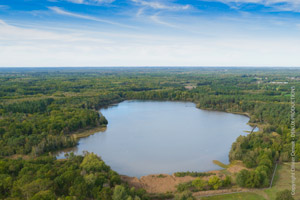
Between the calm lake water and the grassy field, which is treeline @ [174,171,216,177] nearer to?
the calm lake water

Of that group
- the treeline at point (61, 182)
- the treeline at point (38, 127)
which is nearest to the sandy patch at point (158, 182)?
the treeline at point (61, 182)

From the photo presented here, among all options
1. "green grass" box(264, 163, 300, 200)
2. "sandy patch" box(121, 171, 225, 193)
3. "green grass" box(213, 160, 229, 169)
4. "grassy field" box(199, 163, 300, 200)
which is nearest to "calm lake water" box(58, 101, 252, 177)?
"green grass" box(213, 160, 229, 169)

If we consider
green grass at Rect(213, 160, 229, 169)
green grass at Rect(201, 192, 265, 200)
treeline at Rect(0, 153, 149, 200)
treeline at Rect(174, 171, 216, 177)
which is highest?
treeline at Rect(0, 153, 149, 200)

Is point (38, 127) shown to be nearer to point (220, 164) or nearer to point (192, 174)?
point (192, 174)

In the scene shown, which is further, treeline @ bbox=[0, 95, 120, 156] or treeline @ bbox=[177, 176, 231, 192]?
treeline @ bbox=[0, 95, 120, 156]

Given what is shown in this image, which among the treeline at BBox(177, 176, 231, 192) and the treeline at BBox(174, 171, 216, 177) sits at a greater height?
the treeline at BBox(177, 176, 231, 192)

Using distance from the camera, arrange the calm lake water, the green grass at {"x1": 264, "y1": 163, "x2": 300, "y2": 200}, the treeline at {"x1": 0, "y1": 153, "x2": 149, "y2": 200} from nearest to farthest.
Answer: the treeline at {"x1": 0, "y1": 153, "x2": 149, "y2": 200} < the green grass at {"x1": 264, "y1": 163, "x2": 300, "y2": 200} < the calm lake water

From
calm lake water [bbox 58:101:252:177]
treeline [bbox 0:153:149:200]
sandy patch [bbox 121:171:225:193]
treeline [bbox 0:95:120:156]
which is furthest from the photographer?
treeline [bbox 0:95:120:156]
